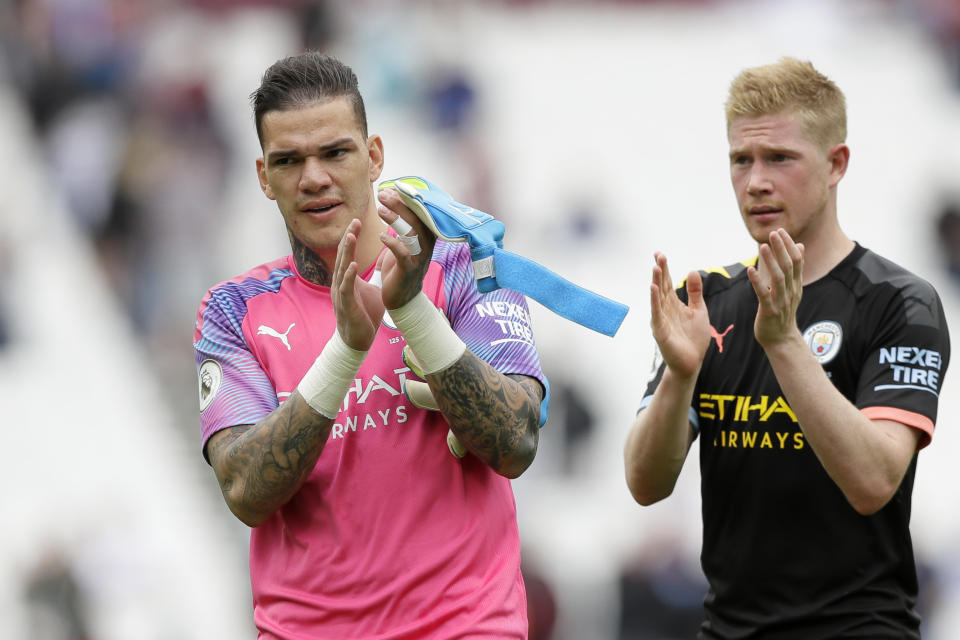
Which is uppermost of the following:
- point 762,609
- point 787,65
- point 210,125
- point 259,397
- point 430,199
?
point 210,125

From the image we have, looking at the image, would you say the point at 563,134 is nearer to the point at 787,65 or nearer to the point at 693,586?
the point at 693,586

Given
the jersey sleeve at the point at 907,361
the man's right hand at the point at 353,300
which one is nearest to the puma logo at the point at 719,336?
the jersey sleeve at the point at 907,361

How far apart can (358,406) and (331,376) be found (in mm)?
257

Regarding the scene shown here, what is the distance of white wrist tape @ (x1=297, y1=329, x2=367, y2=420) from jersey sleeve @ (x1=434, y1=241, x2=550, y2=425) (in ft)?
1.13

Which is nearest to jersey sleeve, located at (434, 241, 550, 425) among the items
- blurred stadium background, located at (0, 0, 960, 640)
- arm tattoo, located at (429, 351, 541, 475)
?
arm tattoo, located at (429, 351, 541, 475)

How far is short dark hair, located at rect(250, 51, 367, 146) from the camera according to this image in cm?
382

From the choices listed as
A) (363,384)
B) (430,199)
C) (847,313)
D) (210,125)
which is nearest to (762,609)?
(847,313)

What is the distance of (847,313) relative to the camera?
12.7 ft

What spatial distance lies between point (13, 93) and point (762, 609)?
11244 mm

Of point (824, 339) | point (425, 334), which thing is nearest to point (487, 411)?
point (425, 334)

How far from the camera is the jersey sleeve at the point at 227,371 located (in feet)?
12.2

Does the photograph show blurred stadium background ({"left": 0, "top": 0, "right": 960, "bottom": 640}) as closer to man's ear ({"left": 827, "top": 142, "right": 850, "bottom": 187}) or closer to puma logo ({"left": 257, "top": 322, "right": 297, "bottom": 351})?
man's ear ({"left": 827, "top": 142, "right": 850, "bottom": 187})

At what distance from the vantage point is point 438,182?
13031mm

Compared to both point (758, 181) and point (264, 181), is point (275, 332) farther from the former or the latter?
point (758, 181)
